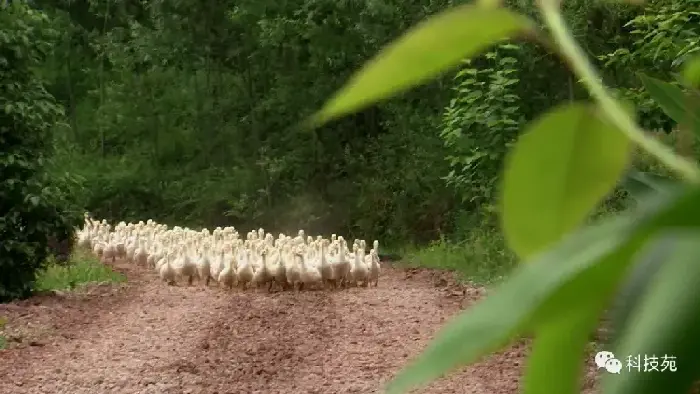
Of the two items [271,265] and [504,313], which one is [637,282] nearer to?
[504,313]

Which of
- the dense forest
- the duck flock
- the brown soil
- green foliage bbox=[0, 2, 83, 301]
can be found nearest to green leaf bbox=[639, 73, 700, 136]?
the dense forest

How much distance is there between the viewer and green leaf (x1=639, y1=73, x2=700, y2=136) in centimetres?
20

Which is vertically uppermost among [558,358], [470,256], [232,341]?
[470,256]

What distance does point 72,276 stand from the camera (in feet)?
17.7

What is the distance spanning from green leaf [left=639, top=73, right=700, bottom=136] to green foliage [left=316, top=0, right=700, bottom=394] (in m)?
0.04

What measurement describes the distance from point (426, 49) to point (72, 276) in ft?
18.3

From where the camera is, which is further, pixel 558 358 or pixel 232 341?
pixel 232 341

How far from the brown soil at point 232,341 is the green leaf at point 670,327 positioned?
207cm

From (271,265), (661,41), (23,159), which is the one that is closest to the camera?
(661,41)

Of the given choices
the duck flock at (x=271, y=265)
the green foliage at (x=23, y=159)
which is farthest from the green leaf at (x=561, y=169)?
the green foliage at (x=23, y=159)

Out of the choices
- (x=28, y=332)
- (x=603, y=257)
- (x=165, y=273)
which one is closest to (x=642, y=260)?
(x=603, y=257)

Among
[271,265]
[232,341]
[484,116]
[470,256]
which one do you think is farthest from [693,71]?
[470,256]

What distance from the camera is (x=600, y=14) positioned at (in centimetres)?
393

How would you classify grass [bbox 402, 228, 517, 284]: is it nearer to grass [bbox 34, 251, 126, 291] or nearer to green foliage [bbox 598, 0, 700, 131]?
green foliage [bbox 598, 0, 700, 131]
